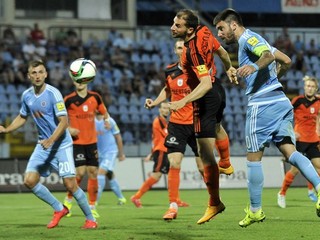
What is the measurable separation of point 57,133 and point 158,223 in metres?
1.90

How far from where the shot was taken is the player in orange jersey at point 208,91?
10672 millimetres

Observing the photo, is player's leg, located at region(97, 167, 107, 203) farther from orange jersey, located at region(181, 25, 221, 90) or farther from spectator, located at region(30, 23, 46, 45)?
spectator, located at region(30, 23, 46, 45)

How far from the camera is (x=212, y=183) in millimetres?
10844

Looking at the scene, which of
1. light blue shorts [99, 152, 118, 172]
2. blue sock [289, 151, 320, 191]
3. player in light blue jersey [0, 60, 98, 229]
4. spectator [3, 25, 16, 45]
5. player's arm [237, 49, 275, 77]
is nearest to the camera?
player's arm [237, 49, 275, 77]

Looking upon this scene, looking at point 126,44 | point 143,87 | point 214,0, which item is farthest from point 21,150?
point 214,0

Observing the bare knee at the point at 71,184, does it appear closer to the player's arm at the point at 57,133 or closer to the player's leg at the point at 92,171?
the player's arm at the point at 57,133

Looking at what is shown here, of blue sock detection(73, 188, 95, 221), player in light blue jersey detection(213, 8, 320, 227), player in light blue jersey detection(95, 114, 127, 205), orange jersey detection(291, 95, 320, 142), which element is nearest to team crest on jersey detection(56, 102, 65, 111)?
blue sock detection(73, 188, 95, 221)

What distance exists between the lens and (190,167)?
84.2 feet

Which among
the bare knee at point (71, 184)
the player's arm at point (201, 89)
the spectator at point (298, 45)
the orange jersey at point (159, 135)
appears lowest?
the orange jersey at point (159, 135)

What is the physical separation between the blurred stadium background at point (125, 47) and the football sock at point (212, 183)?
15419 millimetres

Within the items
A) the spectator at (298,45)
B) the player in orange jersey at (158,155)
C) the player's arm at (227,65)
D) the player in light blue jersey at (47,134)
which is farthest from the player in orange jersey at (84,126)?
the spectator at (298,45)

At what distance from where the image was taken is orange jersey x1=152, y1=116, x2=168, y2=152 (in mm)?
18922

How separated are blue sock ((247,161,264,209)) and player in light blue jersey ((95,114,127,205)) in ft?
26.8

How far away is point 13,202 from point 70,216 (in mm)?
4956
